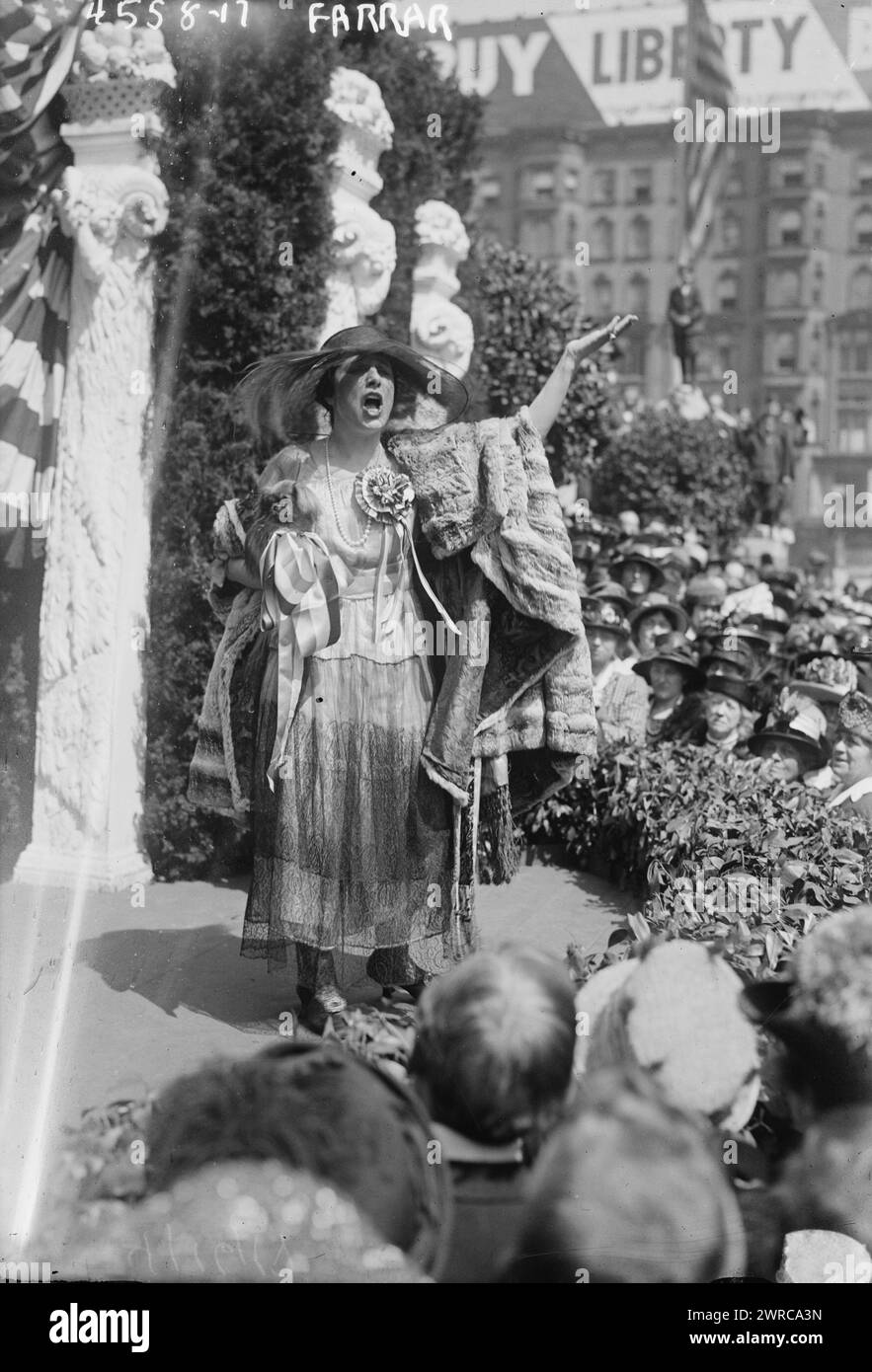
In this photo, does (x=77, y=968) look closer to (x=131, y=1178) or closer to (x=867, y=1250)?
(x=131, y=1178)

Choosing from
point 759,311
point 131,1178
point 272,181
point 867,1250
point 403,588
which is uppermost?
point 759,311

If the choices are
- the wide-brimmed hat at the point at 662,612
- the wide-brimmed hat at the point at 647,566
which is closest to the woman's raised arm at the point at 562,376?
the wide-brimmed hat at the point at 662,612

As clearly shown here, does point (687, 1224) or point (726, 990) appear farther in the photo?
point (726, 990)

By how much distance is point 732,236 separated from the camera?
151 ft

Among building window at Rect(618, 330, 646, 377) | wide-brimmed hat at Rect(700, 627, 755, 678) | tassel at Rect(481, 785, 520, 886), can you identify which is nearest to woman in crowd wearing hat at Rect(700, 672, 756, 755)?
wide-brimmed hat at Rect(700, 627, 755, 678)

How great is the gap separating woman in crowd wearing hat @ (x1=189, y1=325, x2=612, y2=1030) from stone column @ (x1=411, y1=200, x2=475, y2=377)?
3.39 meters

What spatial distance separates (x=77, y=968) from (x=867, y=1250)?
216cm

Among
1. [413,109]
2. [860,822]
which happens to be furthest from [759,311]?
[860,822]

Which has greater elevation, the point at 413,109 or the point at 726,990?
the point at 413,109

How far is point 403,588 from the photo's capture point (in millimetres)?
3938

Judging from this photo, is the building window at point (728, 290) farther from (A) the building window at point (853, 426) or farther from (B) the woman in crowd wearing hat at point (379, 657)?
(B) the woman in crowd wearing hat at point (379, 657)

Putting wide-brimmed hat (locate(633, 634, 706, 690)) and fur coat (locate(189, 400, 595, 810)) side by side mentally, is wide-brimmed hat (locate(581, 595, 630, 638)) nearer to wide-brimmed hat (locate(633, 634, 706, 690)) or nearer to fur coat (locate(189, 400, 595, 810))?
wide-brimmed hat (locate(633, 634, 706, 690))

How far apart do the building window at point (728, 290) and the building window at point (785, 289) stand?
4.41ft

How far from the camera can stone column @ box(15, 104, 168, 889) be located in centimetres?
504
